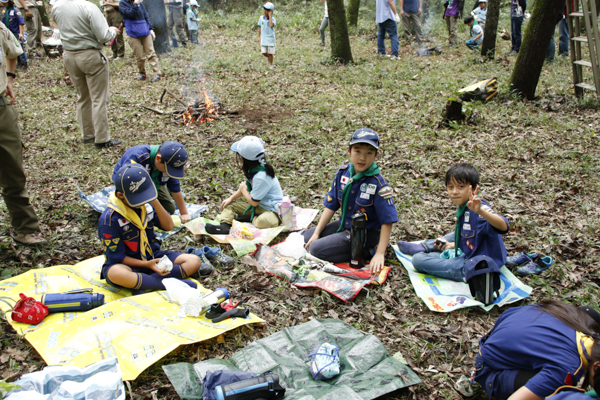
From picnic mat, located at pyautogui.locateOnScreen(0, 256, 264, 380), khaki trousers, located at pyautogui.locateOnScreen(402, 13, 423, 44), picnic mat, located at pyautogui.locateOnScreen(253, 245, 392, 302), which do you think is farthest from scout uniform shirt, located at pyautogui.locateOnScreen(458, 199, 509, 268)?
khaki trousers, located at pyautogui.locateOnScreen(402, 13, 423, 44)

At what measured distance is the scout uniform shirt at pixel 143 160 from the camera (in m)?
4.32

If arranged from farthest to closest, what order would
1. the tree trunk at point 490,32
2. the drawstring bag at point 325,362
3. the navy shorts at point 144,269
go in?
1. the tree trunk at point 490,32
2. the navy shorts at point 144,269
3. the drawstring bag at point 325,362

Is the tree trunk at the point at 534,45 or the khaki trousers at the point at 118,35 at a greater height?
the khaki trousers at the point at 118,35

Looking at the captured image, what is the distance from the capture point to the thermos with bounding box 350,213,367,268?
156 inches

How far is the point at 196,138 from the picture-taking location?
7.52 meters

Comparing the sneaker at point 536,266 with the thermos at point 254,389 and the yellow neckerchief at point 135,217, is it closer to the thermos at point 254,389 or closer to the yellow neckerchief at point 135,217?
the thermos at point 254,389

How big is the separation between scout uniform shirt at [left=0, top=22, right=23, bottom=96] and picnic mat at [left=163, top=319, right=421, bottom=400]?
3.44 meters

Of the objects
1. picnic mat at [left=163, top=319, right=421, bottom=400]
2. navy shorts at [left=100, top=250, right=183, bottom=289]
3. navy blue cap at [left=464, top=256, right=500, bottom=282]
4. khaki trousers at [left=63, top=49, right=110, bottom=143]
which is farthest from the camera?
khaki trousers at [left=63, top=49, right=110, bottom=143]

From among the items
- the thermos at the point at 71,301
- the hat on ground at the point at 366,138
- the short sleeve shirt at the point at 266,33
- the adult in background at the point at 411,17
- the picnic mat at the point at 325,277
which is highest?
the adult in background at the point at 411,17

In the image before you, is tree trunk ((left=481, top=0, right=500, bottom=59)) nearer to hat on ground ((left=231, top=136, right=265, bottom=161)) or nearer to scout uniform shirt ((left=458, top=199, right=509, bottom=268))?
hat on ground ((left=231, top=136, right=265, bottom=161))

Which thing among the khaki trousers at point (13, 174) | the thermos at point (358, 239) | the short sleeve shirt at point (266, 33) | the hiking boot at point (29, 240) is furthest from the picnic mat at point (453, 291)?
the short sleeve shirt at point (266, 33)

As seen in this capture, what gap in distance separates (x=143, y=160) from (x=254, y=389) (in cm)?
289

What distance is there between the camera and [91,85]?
6734mm

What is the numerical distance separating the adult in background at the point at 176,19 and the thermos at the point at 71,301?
14415mm
